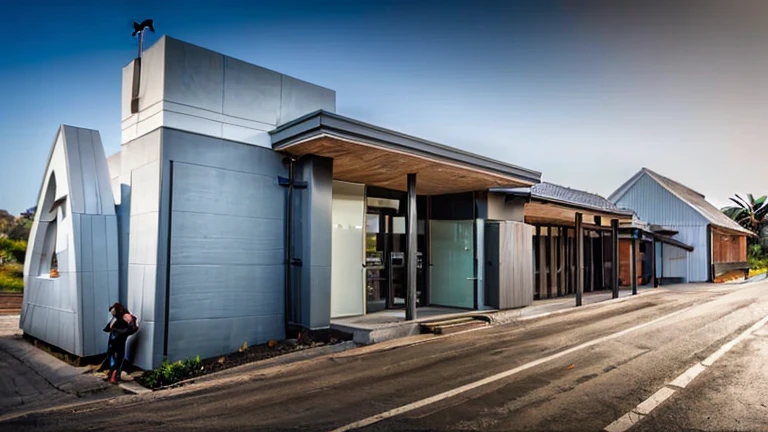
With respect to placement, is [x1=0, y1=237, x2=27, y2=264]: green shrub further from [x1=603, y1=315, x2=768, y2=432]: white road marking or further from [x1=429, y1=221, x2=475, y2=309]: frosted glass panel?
[x1=603, y1=315, x2=768, y2=432]: white road marking

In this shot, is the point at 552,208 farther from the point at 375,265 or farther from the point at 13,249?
the point at 13,249

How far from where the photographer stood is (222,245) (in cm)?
802

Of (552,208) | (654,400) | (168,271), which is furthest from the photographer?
(552,208)

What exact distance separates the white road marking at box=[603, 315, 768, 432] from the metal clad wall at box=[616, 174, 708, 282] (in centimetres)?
2172

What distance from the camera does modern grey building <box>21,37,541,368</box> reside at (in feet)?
24.6

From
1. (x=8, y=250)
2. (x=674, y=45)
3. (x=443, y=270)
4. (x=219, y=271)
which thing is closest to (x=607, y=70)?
(x=674, y=45)

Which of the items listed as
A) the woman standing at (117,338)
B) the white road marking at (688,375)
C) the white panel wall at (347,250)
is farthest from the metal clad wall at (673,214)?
the woman standing at (117,338)

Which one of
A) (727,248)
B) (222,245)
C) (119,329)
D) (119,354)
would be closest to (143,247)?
(222,245)

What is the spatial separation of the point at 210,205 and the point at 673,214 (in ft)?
96.5

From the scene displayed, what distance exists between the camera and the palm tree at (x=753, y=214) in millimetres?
40062

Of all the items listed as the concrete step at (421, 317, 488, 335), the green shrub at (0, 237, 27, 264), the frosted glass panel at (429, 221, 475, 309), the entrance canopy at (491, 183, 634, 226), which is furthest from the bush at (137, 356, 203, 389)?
the green shrub at (0, 237, 27, 264)

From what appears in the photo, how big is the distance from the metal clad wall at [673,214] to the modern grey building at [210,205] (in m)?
22.8

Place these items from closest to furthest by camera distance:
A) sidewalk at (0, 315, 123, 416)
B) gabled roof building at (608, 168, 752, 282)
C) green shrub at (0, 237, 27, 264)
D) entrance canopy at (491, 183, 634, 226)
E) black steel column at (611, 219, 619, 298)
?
sidewalk at (0, 315, 123, 416) < entrance canopy at (491, 183, 634, 226) < black steel column at (611, 219, 619, 298) < green shrub at (0, 237, 27, 264) < gabled roof building at (608, 168, 752, 282)

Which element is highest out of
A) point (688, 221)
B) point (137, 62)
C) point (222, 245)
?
point (137, 62)
